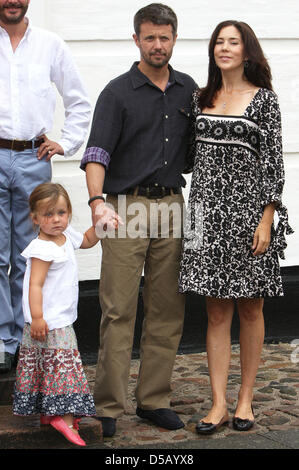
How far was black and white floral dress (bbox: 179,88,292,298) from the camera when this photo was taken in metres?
4.64

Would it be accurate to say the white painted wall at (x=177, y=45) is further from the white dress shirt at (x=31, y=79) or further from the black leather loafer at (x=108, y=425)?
the black leather loafer at (x=108, y=425)

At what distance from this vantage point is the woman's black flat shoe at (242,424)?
189 inches

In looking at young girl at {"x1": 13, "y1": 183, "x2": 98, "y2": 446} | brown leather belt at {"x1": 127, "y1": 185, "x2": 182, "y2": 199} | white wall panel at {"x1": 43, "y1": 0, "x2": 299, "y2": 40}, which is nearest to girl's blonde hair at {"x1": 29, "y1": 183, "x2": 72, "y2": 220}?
young girl at {"x1": 13, "y1": 183, "x2": 98, "y2": 446}

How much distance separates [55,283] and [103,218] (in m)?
0.34

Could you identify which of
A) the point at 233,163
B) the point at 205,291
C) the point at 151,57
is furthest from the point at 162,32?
the point at 205,291

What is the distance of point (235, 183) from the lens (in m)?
4.68

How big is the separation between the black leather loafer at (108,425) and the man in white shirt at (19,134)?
54 cm

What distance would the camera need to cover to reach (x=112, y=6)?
6.16 m

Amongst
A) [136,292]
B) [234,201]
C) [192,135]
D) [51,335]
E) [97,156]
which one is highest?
[192,135]

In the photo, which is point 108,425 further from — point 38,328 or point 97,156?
→ point 97,156

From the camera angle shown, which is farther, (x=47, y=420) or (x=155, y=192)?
(x=155, y=192)

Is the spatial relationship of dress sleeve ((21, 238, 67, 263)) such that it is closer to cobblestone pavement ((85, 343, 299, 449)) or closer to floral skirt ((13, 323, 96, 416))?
floral skirt ((13, 323, 96, 416))

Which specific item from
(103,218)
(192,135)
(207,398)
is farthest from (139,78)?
(207,398)

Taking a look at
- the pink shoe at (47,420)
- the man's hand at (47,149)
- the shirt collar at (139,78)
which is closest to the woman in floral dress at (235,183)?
the shirt collar at (139,78)
